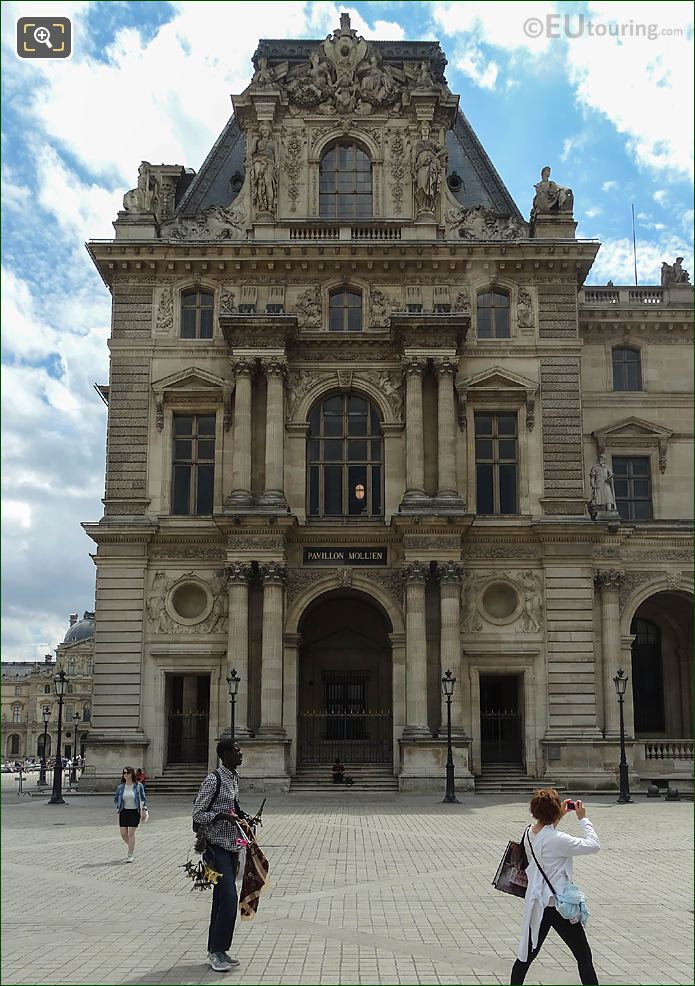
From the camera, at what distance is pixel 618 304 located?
149 ft

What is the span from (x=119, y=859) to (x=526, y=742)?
21710 millimetres

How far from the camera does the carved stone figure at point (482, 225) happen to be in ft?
140

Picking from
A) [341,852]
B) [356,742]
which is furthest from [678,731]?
[341,852]

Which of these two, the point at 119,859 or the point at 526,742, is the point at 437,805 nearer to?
the point at 526,742

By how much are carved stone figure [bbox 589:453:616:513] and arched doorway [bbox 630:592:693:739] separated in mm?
4858

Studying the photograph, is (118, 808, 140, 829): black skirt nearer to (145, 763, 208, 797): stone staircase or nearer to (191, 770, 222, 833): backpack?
(191, 770, 222, 833): backpack

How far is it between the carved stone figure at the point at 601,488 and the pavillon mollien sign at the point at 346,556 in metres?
8.26

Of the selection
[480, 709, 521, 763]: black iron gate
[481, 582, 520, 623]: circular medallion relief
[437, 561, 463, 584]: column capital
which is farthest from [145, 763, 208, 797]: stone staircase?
[481, 582, 520, 623]: circular medallion relief

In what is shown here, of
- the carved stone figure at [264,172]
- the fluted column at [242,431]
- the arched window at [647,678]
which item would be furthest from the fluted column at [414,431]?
the arched window at [647,678]

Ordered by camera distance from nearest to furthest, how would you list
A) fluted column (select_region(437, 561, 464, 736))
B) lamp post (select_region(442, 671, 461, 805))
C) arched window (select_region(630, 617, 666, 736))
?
lamp post (select_region(442, 671, 461, 805)) < fluted column (select_region(437, 561, 464, 736)) < arched window (select_region(630, 617, 666, 736))

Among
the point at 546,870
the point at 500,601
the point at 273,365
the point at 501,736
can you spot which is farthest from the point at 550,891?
the point at 501,736

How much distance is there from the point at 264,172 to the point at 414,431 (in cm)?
1221

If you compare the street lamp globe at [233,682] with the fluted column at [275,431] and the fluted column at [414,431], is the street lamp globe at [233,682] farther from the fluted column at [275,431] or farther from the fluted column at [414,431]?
the fluted column at [414,431]

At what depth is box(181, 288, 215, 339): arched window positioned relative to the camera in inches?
1672
